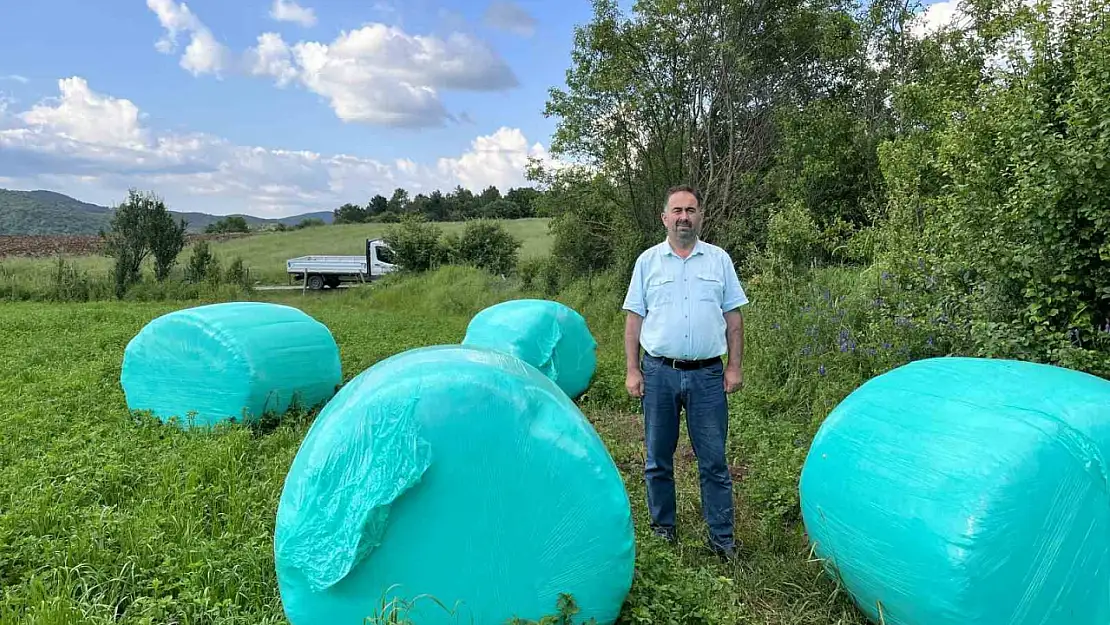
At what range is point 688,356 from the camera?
3.48 metres

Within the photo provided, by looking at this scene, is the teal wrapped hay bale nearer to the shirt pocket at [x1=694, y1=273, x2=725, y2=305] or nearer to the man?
the man

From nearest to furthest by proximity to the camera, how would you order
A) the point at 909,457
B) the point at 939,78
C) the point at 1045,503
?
the point at 1045,503
the point at 909,457
the point at 939,78

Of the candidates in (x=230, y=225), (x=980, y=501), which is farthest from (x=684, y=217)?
(x=230, y=225)

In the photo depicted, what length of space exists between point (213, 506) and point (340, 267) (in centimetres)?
2528

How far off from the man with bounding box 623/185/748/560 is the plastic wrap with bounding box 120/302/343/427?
11.7ft

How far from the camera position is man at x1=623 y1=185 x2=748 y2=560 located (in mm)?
3486

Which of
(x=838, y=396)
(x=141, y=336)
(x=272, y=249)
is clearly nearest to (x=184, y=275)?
(x=141, y=336)

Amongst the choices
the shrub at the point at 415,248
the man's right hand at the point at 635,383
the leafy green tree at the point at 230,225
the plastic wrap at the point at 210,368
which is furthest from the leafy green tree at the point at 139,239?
the leafy green tree at the point at 230,225

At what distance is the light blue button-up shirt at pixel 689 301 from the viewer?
3469 millimetres

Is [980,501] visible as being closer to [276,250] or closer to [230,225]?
[276,250]

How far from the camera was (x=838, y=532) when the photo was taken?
2.79 m

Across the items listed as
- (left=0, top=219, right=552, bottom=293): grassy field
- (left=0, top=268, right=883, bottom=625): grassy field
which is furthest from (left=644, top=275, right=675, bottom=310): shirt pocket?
(left=0, top=219, right=552, bottom=293): grassy field

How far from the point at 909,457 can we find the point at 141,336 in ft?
19.7

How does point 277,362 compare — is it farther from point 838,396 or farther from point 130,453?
point 838,396
